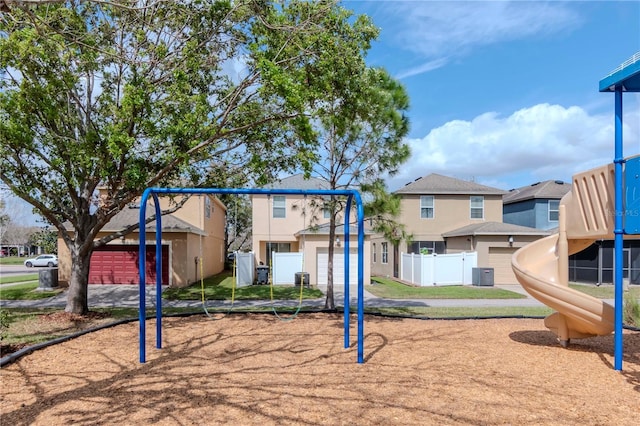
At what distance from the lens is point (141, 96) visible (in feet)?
29.9

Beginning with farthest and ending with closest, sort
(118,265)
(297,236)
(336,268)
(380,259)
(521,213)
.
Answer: (521,213) → (380,259) → (297,236) → (336,268) → (118,265)

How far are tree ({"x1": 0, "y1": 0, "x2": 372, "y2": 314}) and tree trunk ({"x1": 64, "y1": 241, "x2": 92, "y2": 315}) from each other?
0.03 meters

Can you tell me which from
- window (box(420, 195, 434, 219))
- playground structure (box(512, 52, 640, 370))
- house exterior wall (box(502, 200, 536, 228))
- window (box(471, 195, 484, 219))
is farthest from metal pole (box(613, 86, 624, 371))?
house exterior wall (box(502, 200, 536, 228))

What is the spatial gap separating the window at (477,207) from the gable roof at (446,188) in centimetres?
32

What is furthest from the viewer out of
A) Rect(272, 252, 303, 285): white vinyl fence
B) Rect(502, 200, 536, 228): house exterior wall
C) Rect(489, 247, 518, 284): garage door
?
Rect(502, 200, 536, 228): house exterior wall

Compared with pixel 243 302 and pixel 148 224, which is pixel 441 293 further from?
pixel 148 224

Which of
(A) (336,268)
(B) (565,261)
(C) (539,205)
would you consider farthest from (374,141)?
(C) (539,205)

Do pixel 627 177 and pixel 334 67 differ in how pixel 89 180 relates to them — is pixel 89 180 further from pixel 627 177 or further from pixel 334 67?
pixel 627 177

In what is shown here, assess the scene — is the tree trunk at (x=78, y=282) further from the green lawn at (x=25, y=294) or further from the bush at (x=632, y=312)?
the bush at (x=632, y=312)

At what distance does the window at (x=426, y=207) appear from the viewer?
26.5 m

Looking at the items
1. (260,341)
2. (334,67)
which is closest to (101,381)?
(260,341)

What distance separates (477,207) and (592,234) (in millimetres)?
19986

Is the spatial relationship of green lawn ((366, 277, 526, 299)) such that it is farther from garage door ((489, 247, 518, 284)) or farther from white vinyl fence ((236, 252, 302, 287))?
garage door ((489, 247, 518, 284))

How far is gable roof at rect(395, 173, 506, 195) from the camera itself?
86.5 ft
